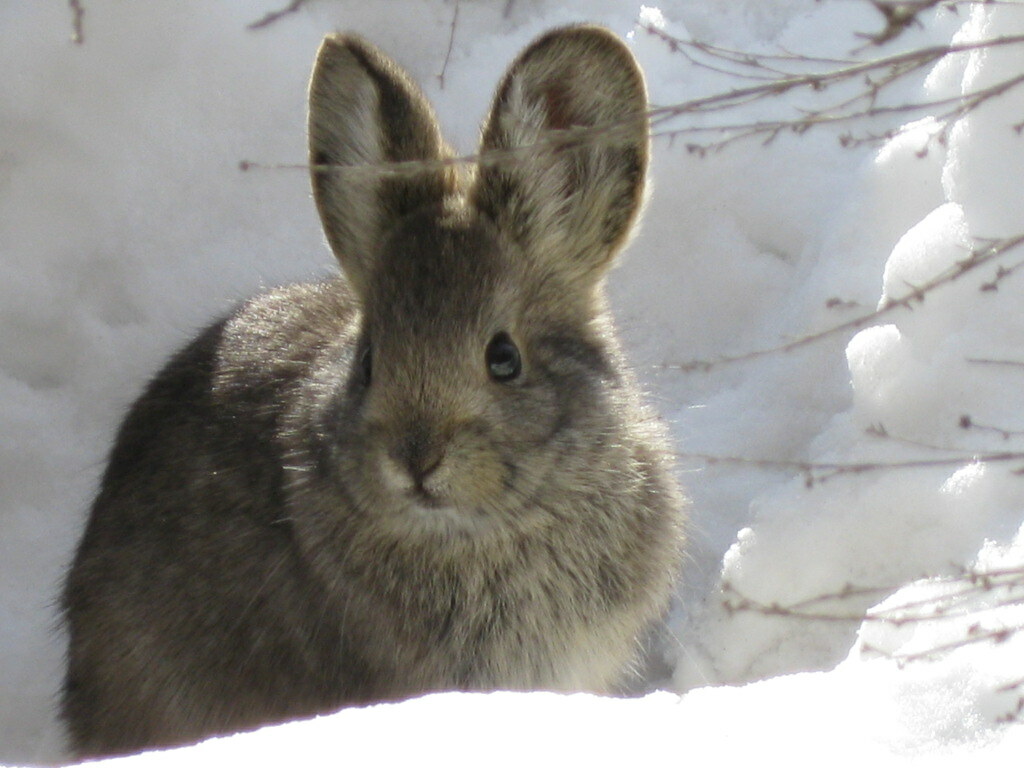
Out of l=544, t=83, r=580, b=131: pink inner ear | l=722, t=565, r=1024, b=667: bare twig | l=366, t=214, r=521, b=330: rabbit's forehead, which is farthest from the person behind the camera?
l=544, t=83, r=580, b=131: pink inner ear

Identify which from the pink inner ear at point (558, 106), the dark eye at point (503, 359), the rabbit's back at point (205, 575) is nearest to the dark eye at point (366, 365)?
the dark eye at point (503, 359)

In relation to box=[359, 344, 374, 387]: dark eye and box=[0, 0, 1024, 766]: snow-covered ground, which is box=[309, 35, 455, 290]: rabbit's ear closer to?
box=[359, 344, 374, 387]: dark eye

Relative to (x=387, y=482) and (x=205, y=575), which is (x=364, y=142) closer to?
(x=387, y=482)

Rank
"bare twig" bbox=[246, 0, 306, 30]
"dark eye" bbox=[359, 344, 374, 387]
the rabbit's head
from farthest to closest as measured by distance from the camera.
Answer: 1. "bare twig" bbox=[246, 0, 306, 30]
2. "dark eye" bbox=[359, 344, 374, 387]
3. the rabbit's head

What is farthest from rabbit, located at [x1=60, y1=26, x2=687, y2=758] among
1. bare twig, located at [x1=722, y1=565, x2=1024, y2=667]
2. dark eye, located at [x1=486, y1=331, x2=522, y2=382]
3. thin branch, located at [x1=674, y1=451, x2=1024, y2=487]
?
bare twig, located at [x1=722, y1=565, x2=1024, y2=667]

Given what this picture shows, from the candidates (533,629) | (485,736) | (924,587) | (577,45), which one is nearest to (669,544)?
(533,629)

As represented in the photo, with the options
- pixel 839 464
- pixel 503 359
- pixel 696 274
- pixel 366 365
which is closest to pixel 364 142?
pixel 366 365

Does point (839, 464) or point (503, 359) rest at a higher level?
point (503, 359)
